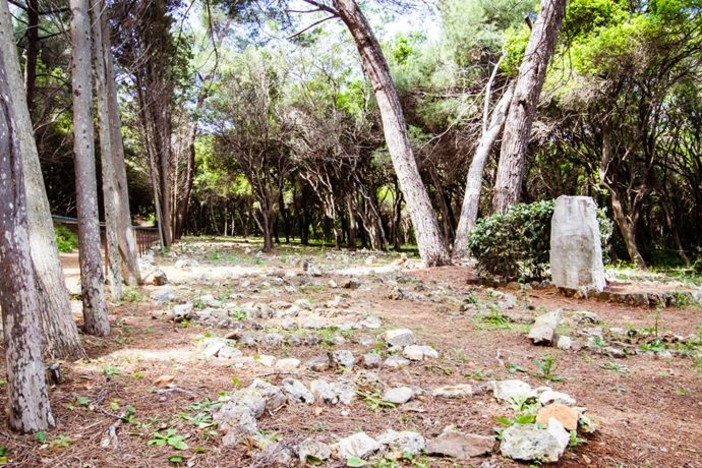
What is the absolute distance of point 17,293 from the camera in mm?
2100

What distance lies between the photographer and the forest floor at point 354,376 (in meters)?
2.13

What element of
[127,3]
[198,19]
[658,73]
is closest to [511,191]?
[658,73]

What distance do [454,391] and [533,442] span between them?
80 centimetres

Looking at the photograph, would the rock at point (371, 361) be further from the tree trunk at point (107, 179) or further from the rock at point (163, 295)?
the tree trunk at point (107, 179)

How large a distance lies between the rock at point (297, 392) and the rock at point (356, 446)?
1.89ft

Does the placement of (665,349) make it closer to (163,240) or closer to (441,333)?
(441,333)

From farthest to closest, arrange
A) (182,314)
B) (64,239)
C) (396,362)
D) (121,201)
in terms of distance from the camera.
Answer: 1. (64,239)
2. (121,201)
3. (182,314)
4. (396,362)

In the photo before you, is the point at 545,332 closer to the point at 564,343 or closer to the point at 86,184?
the point at 564,343

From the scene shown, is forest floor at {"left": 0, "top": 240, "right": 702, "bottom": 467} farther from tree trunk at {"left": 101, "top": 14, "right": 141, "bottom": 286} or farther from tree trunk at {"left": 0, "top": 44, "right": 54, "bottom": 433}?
tree trunk at {"left": 101, "top": 14, "right": 141, "bottom": 286}

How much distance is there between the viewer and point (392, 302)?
6.07 m

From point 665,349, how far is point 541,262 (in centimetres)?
331

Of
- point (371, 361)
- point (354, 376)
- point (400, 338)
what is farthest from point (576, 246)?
point (354, 376)

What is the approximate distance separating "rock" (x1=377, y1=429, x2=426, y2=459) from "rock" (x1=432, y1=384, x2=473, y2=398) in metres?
0.66

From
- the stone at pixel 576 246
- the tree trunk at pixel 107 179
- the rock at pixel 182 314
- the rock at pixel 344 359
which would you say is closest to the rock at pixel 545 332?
the rock at pixel 344 359
